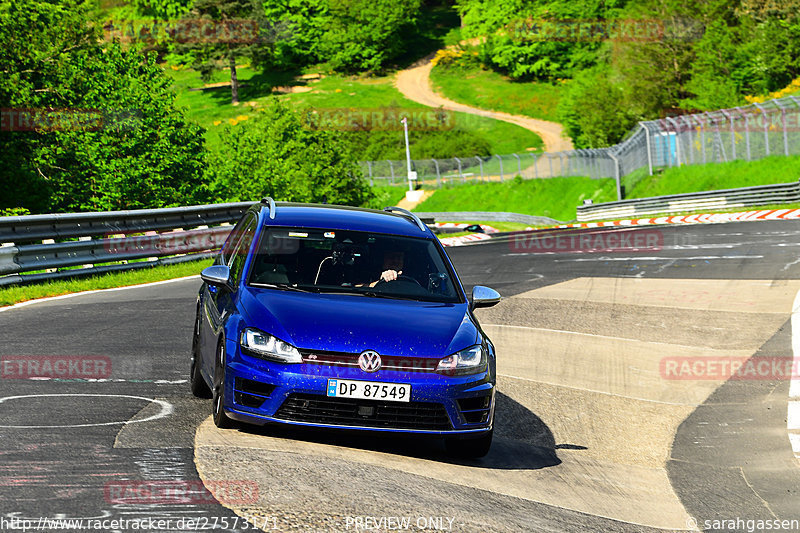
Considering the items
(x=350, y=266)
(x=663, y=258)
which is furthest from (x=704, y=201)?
(x=350, y=266)

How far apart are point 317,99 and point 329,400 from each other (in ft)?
363

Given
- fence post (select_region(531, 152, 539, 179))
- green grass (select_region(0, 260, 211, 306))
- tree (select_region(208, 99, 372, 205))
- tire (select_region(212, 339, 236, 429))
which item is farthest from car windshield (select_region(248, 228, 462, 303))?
fence post (select_region(531, 152, 539, 179))

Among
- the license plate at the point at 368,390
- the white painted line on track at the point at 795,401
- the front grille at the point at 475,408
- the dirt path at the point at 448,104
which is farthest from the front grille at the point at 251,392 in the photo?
the dirt path at the point at 448,104

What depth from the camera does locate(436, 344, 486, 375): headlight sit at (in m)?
6.69

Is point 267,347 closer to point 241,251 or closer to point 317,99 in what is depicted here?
point 241,251

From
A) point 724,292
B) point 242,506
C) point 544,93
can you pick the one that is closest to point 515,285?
point 724,292

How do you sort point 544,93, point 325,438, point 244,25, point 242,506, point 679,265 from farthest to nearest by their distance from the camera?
point 244,25
point 544,93
point 679,265
point 325,438
point 242,506

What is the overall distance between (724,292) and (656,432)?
287 inches

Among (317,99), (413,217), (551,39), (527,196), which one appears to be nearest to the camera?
(413,217)

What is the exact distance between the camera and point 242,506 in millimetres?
5129

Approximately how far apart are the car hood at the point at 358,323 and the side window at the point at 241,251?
60 centimetres

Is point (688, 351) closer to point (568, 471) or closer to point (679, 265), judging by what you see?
point (568, 471)

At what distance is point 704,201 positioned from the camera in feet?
134

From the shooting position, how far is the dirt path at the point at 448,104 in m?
98.2
